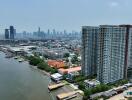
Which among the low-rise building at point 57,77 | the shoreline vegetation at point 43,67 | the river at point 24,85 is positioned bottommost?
the river at point 24,85

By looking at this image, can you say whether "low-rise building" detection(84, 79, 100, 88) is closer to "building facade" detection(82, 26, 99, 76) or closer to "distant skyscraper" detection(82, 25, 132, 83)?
"distant skyscraper" detection(82, 25, 132, 83)

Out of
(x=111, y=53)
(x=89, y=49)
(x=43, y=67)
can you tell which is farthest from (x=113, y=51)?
(x=43, y=67)

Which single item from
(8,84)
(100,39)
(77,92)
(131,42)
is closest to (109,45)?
(100,39)

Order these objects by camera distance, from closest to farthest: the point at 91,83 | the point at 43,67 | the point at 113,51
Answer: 1. the point at 91,83
2. the point at 113,51
3. the point at 43,67

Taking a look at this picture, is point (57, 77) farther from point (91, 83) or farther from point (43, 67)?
point (43, 67)

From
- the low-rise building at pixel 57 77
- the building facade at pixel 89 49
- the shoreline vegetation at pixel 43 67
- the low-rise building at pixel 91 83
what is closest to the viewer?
the low-rise building at pixel 91 83

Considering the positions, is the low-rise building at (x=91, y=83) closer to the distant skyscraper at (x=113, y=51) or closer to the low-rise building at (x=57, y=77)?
the distant skyscraper at (x=113, y=51)

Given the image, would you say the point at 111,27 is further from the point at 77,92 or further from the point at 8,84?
the point at 8,84

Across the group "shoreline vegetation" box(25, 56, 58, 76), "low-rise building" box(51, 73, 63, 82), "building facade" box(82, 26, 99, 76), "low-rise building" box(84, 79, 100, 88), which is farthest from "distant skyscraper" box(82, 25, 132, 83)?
"shoreline vegetation" box(25, 56, 58, 76)

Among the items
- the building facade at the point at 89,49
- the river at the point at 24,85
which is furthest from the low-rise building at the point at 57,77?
the building facade at the point at 89,49
